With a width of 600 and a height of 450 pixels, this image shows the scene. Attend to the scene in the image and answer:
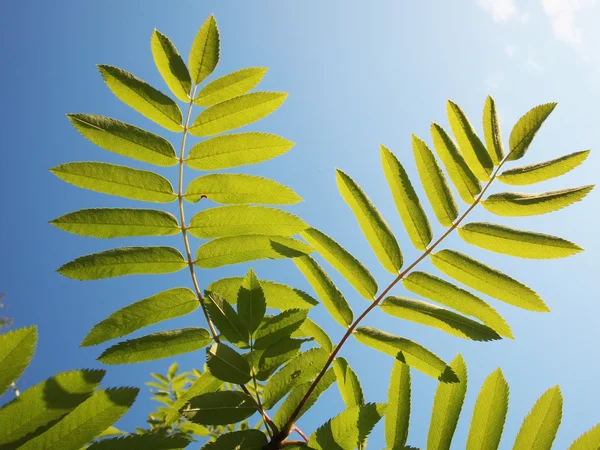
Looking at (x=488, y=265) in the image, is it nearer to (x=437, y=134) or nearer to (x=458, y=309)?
(x=458, y=309)

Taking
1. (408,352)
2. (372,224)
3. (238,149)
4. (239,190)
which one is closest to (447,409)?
(408,352)

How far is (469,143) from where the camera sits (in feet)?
6.91

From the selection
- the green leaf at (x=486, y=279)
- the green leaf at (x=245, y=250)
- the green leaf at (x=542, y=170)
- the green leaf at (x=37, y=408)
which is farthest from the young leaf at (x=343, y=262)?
the green leaf at (x=37, y=408)

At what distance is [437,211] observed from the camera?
203 cm

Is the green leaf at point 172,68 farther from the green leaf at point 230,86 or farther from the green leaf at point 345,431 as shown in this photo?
the green leaf at point 345,431

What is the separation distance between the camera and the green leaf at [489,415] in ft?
5.60

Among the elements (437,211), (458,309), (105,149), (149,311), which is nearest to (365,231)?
(437,211)

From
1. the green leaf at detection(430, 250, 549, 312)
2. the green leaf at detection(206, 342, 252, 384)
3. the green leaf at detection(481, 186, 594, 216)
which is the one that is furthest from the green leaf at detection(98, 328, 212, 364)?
the green leaf at detection(481, 186, 594, 216)

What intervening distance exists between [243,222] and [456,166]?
0.87 m

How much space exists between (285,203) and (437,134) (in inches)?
Answer: 25.9

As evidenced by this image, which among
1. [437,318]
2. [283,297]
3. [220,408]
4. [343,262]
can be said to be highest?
[343,262]

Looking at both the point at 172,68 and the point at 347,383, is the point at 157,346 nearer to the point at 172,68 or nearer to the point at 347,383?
the point at 347,383

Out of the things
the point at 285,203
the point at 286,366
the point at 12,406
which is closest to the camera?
the point at 12,406

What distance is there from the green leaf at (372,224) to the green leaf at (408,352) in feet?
0.89
